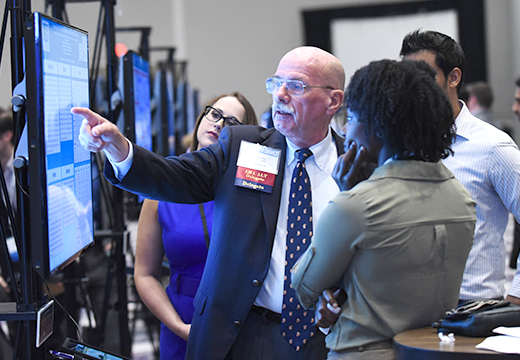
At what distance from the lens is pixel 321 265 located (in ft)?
4.13

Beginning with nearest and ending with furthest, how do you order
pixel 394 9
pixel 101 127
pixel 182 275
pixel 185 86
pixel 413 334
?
pixel 413 334, pixel 101 127, pixel 182 275, pixel 185 86, pixel 394 9

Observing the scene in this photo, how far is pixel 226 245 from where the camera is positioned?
1732 mm

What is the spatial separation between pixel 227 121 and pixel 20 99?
102cm

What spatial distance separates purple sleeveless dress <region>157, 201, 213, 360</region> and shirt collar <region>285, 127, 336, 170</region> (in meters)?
0.44

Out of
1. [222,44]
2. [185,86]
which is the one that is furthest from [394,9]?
[185,86]

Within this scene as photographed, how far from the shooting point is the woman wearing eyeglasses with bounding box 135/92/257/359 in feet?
6.95

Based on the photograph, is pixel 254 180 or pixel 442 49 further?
pixel 442 49

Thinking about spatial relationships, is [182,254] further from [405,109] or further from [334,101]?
[405,109]

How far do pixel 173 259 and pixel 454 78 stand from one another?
122cm

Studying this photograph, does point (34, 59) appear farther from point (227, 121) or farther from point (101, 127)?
point (227, 121)

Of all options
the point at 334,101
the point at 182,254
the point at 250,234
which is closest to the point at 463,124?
the point at 334,101

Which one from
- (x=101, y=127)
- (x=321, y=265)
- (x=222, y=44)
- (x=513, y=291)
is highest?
(x=222, y=44)

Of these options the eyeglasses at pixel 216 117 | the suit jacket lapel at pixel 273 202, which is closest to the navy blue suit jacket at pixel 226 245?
the suit jacket lapel at pixel 273 202

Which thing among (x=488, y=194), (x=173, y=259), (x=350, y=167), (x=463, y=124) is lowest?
(x=173, y=259)
